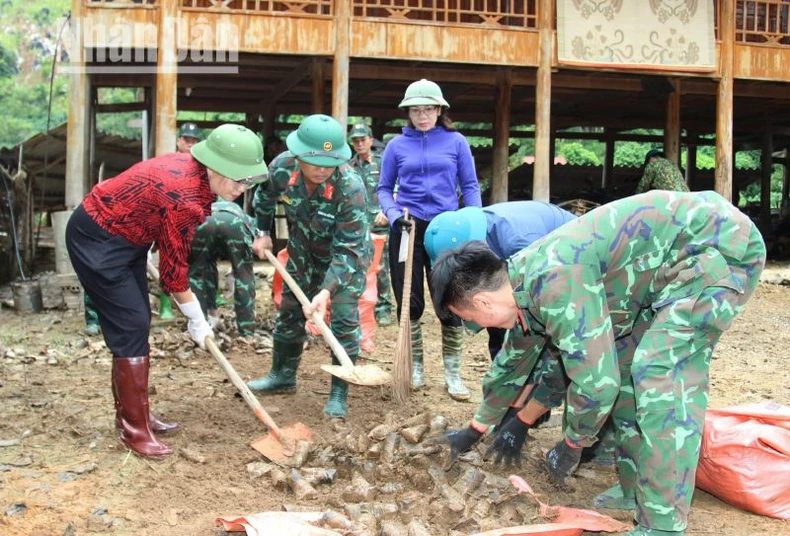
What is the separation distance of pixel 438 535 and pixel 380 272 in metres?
4.97

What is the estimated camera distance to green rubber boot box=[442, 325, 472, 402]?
5457 mm

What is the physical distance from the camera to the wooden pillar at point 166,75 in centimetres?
941

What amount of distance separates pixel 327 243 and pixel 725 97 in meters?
8.51

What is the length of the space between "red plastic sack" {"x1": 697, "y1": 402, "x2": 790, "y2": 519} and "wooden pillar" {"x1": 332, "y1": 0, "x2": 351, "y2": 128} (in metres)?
6.97

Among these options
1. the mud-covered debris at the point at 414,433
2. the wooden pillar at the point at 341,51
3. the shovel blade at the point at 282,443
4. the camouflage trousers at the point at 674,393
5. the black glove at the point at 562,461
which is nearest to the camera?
the camouflage trousers at the point at 674,393

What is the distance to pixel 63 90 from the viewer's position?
3247cm

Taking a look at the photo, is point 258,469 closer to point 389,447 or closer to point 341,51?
point 389,447

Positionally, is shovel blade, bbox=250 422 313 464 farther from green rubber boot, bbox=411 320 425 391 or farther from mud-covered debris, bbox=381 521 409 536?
green rubber boot, bbox=411 320 425 391

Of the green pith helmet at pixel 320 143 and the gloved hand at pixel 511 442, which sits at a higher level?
the green pith helmet at pixel 320 143

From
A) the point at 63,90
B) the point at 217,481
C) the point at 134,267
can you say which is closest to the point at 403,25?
the point at 134,267

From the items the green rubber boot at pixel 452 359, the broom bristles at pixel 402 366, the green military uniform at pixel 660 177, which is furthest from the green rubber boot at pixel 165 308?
the green military uniform at pixel 660 177

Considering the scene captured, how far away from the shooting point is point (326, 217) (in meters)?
4.88

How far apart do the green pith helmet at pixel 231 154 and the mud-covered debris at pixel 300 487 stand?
1410 mm

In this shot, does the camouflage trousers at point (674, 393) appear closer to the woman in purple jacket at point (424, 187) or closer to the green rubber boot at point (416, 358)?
the woman in purple jacket at point (424, 187)
